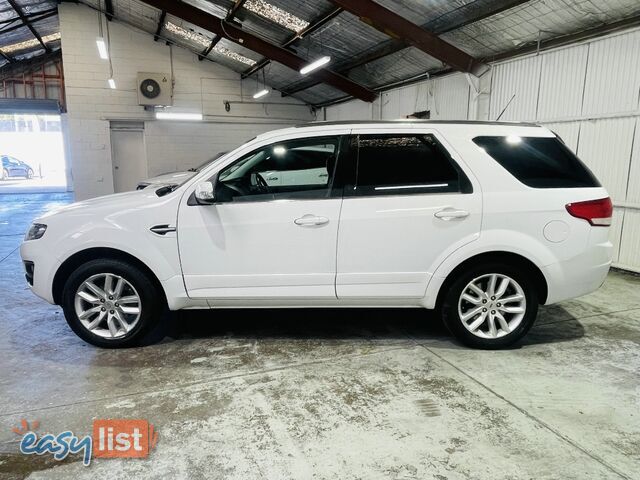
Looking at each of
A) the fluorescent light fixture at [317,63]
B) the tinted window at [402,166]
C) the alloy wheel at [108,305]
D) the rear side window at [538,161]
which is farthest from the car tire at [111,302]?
the fluorescent light fixture at [317,63]

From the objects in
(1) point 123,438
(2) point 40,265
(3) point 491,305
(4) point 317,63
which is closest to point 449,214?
(3) point 491,305

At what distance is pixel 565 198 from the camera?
3.25 metres

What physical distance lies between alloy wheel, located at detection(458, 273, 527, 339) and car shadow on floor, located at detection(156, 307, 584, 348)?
27 cm

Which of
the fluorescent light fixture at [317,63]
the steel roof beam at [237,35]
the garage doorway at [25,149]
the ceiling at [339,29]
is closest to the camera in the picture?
the ceiling at [339,29]

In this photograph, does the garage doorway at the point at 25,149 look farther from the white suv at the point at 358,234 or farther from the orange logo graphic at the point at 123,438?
the orange logo graphic at the point at 123,438

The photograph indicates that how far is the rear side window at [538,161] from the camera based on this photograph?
10.8ft

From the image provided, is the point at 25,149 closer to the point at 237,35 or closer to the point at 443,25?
the point at 237,35

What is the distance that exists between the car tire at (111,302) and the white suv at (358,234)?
1cm

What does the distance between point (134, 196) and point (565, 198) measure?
3289mm

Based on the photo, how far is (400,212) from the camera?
3.22 metres

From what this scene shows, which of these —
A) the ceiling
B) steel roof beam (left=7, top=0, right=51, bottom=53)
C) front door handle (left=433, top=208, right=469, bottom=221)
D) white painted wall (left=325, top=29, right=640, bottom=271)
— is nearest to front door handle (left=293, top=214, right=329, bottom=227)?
front door handle (left=433, top=208, right=469, bottom=221)

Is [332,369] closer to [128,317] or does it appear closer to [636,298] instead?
[128,317]

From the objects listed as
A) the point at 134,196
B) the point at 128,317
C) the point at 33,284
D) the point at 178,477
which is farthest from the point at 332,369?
the point at 33,284

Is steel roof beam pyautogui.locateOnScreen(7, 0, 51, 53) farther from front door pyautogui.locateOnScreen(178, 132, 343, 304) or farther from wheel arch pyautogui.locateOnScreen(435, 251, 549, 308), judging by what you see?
wheel arch pyautogui.locateOnScreen(435, 251, 549, 308)
